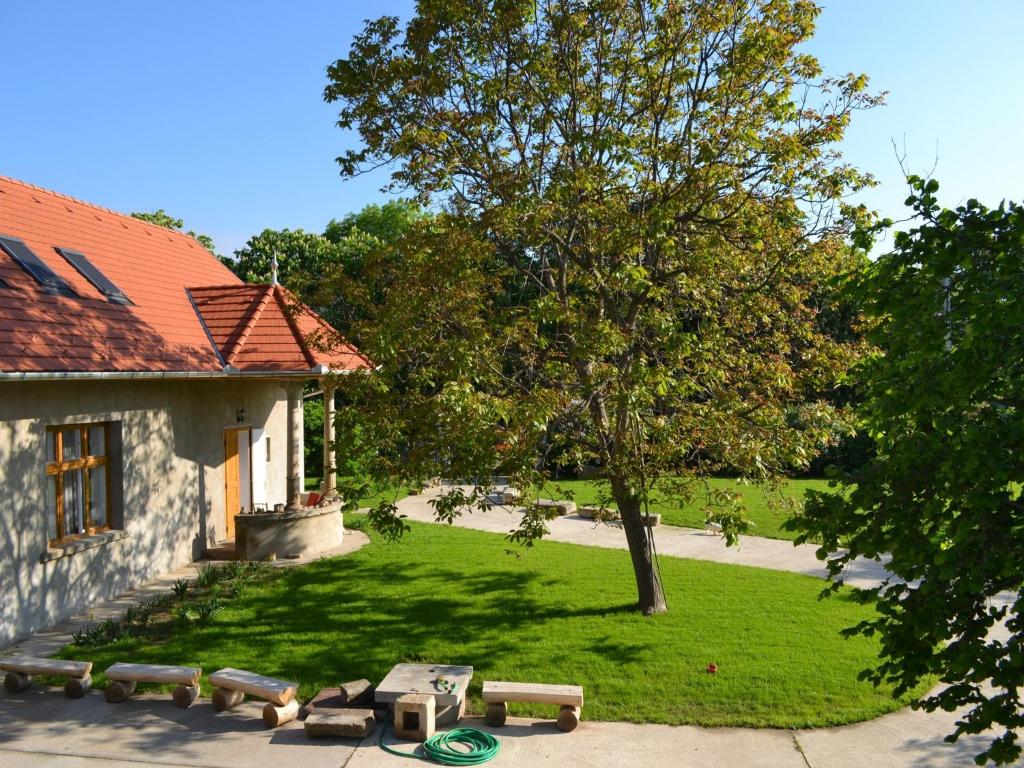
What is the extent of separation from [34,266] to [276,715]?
27.4 ft

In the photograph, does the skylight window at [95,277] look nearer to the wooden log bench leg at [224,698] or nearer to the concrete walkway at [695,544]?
the concrete walkway at [695,544]

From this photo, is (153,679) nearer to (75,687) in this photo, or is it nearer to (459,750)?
(75,687)

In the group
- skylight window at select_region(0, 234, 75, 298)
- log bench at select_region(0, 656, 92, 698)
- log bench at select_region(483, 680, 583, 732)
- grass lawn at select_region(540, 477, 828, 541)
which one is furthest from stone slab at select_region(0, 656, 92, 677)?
grass lawn at select_region(540, 477, 828, 541)

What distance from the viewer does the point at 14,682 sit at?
8.37 metres

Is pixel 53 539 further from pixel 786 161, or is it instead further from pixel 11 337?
pixel 786 161

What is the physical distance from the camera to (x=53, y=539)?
11117mm

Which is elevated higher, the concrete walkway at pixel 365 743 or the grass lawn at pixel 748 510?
the grass lawn at pixel 748 510

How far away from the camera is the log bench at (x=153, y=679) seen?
799cm

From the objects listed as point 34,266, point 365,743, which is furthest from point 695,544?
point 34,266

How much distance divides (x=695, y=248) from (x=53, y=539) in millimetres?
9219

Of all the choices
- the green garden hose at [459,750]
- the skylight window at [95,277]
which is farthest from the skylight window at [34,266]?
the green garden hose at [459,750]

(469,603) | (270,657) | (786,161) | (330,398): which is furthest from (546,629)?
(330,398)

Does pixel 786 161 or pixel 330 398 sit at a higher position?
pixel 786 161

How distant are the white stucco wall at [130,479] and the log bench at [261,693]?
3758 millimetres
